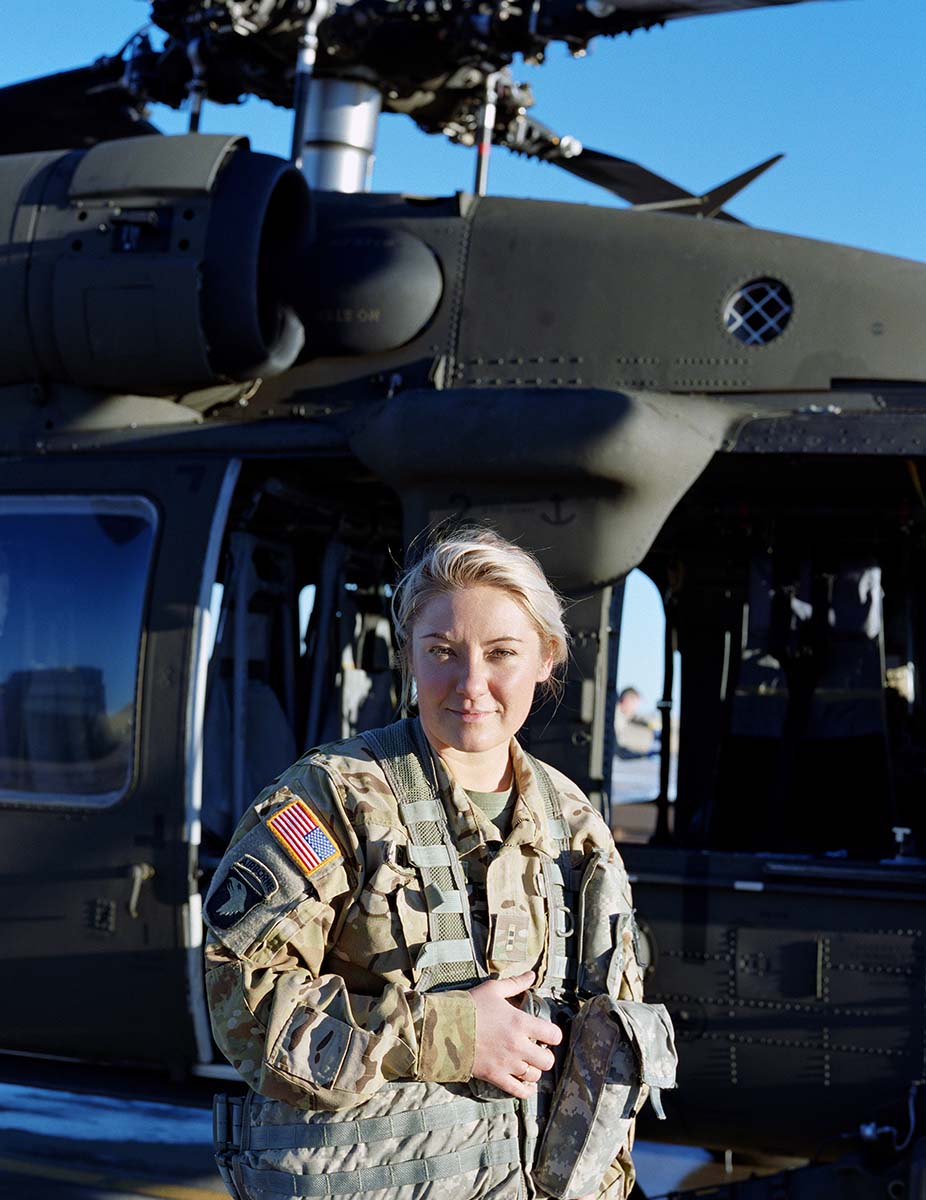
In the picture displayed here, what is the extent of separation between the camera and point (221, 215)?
4574 millimetres

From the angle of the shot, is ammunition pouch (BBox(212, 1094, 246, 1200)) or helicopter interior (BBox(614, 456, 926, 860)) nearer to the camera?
ammunition pouch (BBox(212, 1094, 246, 1200))

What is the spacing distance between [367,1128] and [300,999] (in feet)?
0.67

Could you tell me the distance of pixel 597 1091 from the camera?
181 centimetres

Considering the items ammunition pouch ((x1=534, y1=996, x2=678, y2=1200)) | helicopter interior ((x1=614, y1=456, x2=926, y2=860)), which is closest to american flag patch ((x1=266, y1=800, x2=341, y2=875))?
ammunition pouch ((x1=534, y1=996, x2=678, y2=1200))

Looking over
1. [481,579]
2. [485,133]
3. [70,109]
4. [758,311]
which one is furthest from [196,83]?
[481,579]

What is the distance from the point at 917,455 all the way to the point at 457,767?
107 inches

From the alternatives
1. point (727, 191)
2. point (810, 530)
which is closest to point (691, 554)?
point (810, 530)

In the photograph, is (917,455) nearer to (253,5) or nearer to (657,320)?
(657,320)

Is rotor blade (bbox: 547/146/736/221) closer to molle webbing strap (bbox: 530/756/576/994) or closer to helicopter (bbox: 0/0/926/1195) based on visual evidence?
helicopter (bbox: 0/0/926/1195)

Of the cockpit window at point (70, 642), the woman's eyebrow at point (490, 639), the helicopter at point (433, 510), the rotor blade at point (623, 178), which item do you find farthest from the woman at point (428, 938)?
the rotor blade at point (623, 178)

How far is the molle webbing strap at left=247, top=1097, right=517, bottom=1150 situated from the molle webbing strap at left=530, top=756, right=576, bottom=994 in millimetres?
206

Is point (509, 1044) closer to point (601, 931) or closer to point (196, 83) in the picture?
point (601, 931)

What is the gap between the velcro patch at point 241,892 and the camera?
1692 millimetres

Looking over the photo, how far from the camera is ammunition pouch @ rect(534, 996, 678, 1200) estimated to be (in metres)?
1.78
